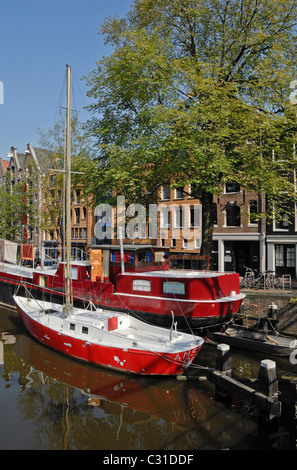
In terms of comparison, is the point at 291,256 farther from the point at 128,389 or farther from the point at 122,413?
the point at 122,413

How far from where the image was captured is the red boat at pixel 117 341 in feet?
39.1

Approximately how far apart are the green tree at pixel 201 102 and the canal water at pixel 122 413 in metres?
9.34

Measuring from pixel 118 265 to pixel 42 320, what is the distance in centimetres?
462

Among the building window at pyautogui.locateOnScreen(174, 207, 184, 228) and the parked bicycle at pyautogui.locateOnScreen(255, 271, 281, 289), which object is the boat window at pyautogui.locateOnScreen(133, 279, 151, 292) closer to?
the parked bicycle at pyautogui.locateOnScreen(255, 271, 281, 289)

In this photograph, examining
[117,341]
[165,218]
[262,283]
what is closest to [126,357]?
[117,341]

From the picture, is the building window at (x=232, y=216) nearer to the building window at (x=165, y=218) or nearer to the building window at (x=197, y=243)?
the building window at (x=197, y=243)

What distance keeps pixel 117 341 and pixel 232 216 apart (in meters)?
19.8

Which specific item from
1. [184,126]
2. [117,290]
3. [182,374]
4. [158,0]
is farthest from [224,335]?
[158,0]

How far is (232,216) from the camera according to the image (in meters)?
29.7

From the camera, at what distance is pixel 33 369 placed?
44.8 ft

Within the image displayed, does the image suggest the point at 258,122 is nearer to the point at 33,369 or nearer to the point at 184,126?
the point at 184,126

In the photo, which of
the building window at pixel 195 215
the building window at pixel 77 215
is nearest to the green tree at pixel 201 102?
the building window at pixel 195 215

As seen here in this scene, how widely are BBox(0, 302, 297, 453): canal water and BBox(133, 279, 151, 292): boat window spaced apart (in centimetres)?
407
